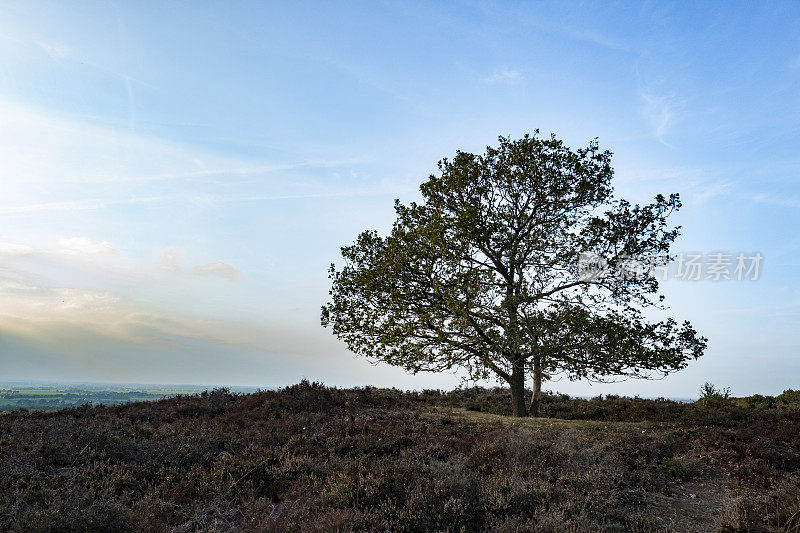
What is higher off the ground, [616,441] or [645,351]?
[645,351]

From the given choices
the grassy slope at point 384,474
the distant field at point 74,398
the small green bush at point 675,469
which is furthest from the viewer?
the distant field at point 74,398

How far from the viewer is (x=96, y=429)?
1223cm

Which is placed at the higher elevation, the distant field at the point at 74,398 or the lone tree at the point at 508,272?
the lone tree at the point at 508,272

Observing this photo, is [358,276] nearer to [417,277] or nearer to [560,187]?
[417,277]

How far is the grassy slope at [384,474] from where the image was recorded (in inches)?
279

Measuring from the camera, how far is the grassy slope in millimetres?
7074

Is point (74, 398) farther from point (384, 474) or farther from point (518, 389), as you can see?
point (384, 474)

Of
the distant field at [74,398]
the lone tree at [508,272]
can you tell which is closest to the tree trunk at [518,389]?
the lone tree at [508,272]

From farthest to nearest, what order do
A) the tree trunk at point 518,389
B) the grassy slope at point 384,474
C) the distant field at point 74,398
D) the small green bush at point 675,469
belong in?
1. the distant field at point 74,398
2. the tree trunk at point 518,389
3. the small green bush at point 675,469
4. the grassy slope at point 384,474

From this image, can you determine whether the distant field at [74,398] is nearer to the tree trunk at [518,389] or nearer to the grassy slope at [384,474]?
the grassy slope at [384,474]

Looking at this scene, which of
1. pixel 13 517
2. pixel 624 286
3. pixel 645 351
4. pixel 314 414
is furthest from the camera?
pixel 624 286

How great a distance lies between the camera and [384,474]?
8422mm

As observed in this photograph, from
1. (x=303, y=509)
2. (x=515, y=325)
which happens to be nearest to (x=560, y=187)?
(x=515, y=325)

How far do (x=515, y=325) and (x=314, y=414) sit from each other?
7852 mm
